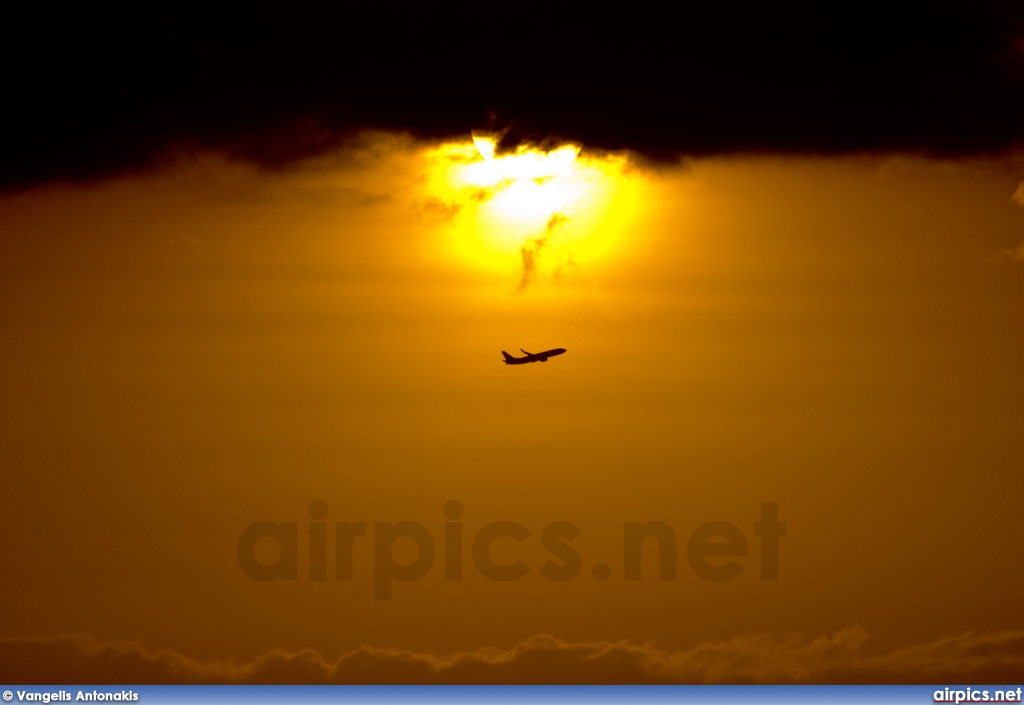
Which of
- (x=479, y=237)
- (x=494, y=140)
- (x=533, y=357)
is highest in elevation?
(x=494, y=140)

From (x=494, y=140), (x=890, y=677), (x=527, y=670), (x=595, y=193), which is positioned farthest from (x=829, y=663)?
(x=494, y=140)

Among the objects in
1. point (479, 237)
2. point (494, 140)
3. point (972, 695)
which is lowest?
point (972, 695)

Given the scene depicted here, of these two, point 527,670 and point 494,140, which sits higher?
point 494,140

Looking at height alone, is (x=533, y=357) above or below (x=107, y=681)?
above

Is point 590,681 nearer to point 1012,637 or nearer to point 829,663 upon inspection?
point 829,663

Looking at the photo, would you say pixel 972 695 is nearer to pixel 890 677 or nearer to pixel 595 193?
pixel 890 677

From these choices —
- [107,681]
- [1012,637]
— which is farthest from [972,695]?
[107,681]

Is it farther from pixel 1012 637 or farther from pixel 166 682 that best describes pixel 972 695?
pixel 166 682
